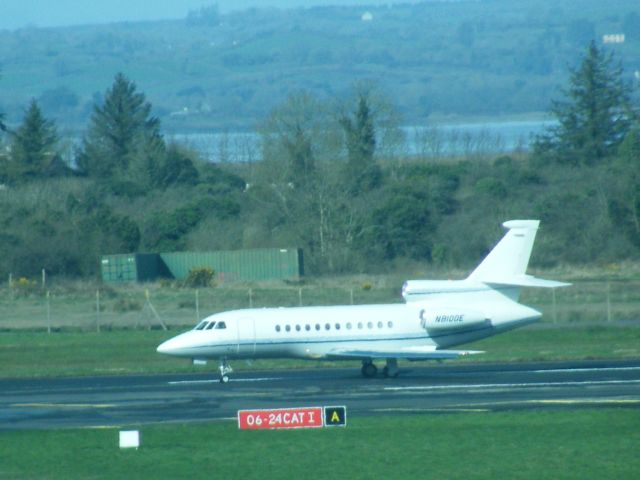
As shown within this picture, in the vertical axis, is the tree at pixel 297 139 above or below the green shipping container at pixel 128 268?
above

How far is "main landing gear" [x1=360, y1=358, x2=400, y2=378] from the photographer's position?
111 feet

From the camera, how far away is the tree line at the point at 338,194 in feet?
233

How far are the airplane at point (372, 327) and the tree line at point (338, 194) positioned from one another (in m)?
34.8

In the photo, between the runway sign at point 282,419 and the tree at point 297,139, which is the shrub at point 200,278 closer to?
the tree at point 297,139

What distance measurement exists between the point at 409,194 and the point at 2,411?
54539 millimetres

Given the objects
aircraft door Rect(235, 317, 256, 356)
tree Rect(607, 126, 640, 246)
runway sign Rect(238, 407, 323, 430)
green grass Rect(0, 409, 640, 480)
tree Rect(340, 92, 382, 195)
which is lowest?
green grass Rect(0, 409, 640, 480)

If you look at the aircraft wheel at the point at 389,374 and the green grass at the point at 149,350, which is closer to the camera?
the aircraft wheel at the point at 389,374

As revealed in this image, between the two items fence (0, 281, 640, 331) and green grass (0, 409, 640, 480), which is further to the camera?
fence (0, 281, 640, 331)

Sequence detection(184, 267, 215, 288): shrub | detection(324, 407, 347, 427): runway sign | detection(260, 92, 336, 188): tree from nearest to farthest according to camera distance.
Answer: detection(324, 407, 347, 427): runway sign → detection(184, 267, 215, 288): shrub → detection(260, 92, 336, 188): tree

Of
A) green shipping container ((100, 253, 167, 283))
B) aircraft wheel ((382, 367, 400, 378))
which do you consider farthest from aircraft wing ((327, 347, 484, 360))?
green shipping container ((100, 253, 167, 283))

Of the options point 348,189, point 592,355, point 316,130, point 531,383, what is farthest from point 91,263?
point 531,383

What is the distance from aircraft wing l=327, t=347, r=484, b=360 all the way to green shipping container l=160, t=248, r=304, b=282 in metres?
30.7

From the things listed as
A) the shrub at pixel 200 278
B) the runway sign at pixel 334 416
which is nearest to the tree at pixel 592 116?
the shrub at pixel 200 278

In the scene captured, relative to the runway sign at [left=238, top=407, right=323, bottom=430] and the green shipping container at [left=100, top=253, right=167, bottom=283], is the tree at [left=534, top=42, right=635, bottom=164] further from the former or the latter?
the runway sign at [left=238, top=407, right=323, bottom=430]
